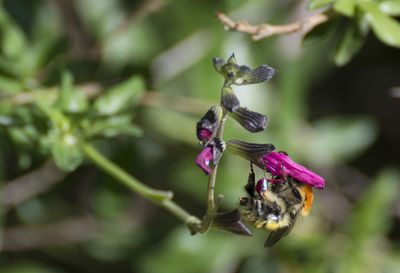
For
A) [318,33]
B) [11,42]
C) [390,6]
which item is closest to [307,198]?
Answer: [318,33]

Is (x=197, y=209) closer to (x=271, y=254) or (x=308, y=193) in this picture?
(x=271, y=254)

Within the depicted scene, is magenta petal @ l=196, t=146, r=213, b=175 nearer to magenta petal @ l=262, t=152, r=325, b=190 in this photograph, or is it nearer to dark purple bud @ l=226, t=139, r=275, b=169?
dark purple bud @ l=226, t=139, r=275, b=169

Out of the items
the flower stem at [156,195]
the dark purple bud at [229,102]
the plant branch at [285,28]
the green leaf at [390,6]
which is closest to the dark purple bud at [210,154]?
the dark purple bud at [229,102]

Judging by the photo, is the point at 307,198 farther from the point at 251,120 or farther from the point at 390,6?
the point at 390,6

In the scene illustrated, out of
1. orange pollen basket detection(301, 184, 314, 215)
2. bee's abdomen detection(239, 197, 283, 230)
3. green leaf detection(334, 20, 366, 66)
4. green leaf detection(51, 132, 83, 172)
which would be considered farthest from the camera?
green leaf detection(334, 20, 366, 66)

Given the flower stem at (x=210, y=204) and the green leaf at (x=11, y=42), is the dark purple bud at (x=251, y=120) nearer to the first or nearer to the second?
the flower stem at (x=210, y=204)

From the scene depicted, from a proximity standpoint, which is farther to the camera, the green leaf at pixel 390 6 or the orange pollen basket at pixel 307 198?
the green leaf at pixel 390 6

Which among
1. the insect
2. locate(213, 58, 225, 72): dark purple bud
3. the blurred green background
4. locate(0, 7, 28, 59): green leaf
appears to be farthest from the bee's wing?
locate(0, 7, 28, 59): green leaf
